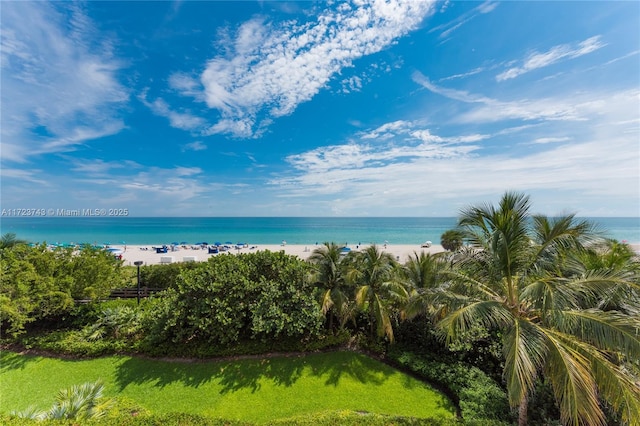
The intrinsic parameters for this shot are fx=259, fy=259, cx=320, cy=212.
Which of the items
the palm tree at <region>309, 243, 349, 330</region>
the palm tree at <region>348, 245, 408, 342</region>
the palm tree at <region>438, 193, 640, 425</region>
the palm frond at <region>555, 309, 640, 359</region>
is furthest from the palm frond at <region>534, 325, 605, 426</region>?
the palm tree at <region>309, 243, 349, 330</region>

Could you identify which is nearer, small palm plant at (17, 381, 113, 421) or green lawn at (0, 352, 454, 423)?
small palm plant at (17, 381, 113, 421)

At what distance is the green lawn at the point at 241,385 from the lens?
8578mm

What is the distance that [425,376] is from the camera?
993 centimetres

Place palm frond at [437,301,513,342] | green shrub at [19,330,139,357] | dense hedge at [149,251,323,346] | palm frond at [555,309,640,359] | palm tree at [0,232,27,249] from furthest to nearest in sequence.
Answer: palm tree at [0,232,27,249] < green shrub at [19,330,139,357] < dense hedge at [149,251,323,346] < palm frond at [437,301,513,342] < palm frond at [555,309,640,359]

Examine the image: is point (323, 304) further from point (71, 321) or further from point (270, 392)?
point (71, 321)

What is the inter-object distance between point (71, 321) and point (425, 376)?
A: 1701 cm

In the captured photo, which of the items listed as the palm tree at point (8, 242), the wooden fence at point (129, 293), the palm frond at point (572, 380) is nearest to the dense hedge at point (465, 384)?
the palm frond at point (572, 380)

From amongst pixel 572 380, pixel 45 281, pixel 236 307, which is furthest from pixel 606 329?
pixel 45 281

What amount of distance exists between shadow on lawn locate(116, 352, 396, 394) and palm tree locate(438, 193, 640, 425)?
5362 mm

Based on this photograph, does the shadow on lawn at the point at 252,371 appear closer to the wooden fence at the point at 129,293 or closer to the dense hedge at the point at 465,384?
the dense hedge at the point at 465,384

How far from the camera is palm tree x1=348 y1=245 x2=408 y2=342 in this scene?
11227 millimetres

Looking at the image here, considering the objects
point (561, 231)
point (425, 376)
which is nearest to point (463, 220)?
point (561, 231)

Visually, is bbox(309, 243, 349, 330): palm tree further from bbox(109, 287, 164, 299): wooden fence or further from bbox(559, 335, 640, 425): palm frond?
bbox(109, 287, 164, 299): wooden fence

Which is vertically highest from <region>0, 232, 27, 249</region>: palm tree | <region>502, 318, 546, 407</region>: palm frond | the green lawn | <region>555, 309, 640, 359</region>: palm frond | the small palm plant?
<region>0, 232, 27, 249</region>: palm tree
